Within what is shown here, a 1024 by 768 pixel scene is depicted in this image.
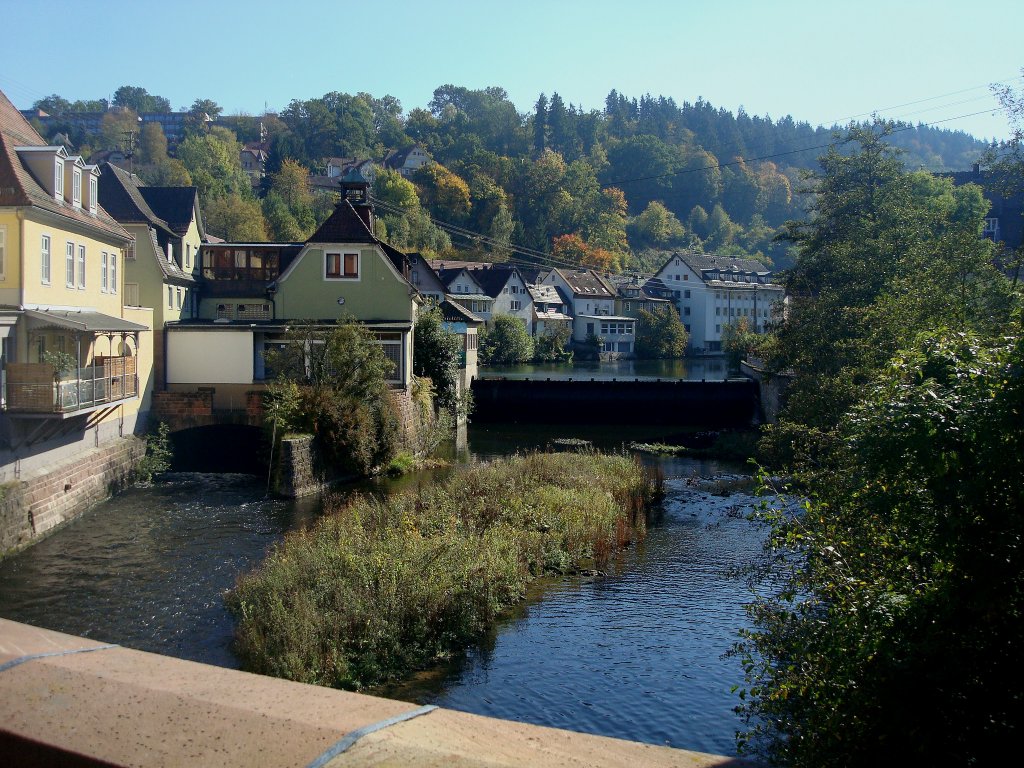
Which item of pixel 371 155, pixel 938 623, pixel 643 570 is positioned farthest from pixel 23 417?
pixel 371 155

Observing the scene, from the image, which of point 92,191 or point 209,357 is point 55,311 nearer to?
point 92,191

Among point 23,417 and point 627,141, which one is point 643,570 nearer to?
point 23,417

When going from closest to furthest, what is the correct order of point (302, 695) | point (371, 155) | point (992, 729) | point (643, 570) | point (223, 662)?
point (302, 695) < point (992, 729) < point (223, 662) < point (643, 570) < point (371, 155)

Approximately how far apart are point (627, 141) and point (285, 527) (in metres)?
161

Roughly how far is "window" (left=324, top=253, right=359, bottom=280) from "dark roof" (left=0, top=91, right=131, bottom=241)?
32.5 feet

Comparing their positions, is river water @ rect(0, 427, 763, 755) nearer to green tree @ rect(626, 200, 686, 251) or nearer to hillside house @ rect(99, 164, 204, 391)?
hillside house @ rect(99, 164, 204, 391)

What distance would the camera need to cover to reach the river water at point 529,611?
11672mm

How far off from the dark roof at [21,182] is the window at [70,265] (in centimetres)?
73

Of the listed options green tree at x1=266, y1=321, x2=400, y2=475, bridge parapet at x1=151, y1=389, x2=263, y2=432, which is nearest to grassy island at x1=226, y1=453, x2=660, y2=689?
green tree at x1=266, y1=321, x2=400, y2=475

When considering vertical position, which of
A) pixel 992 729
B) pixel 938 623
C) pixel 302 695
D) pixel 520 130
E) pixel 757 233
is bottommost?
pixel 992 729

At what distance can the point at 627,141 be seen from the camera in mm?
172875

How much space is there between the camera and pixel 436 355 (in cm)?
3728

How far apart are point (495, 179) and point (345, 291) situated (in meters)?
88.8

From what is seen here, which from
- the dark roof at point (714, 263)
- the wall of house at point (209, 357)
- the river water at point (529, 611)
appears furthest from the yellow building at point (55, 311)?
the dark roof at point (714, 263)
